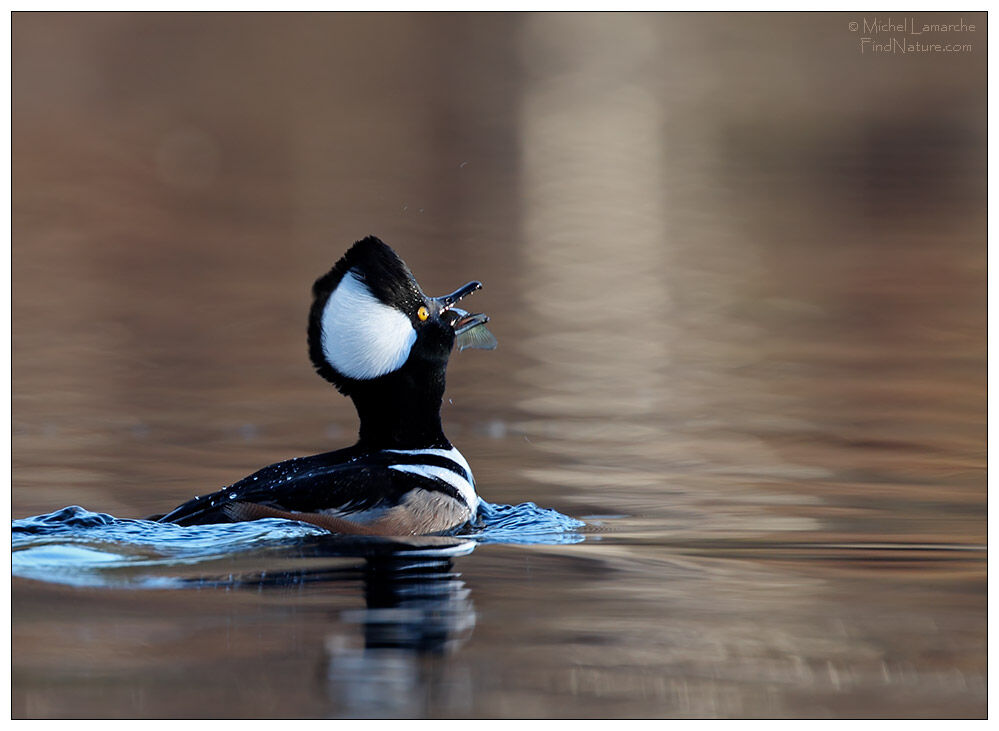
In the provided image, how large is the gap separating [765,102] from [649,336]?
323 inches

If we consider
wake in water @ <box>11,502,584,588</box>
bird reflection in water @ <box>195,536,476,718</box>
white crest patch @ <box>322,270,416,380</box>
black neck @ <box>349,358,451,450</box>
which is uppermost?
white crest patch @ <box>322,270,416,380</box>

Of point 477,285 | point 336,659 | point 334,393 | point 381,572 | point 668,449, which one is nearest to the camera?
point 336,659

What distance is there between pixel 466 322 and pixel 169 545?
2.03 m

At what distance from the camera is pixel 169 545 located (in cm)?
622

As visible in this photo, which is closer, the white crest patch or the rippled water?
the rippled water

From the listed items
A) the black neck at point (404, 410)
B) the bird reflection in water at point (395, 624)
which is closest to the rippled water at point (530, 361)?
the bird reflection in water at point (395, 624)

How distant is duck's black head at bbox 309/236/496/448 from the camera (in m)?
6.65

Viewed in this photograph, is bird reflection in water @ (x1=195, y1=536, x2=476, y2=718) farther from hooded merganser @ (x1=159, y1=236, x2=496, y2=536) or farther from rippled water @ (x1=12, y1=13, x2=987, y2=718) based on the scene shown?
hooded merganser @ (x1=159, y1=236, x2=496, y2=536)

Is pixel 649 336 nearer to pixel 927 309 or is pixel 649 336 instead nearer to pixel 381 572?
pixel 927 309

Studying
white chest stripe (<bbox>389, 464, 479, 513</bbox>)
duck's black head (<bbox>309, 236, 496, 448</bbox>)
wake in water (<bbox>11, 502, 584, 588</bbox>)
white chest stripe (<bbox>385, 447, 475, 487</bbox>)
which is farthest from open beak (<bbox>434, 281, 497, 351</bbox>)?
wake in water (<bbox>11, 502, 584, 588</bbox>)

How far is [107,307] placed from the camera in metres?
12.5

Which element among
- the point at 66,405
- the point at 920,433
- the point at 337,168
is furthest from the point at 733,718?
the point at 337,168

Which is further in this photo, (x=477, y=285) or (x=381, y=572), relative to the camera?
(x=477, y=285)

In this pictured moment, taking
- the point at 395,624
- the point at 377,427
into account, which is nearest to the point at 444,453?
the point at 377,427
